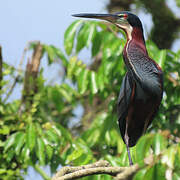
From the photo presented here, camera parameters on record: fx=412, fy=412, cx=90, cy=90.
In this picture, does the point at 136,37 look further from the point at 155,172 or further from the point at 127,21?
the point at 155,172

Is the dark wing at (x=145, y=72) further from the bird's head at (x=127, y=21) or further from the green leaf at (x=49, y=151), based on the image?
the green leaf at (x=49, y=151)

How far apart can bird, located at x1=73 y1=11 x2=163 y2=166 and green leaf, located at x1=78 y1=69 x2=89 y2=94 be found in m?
0.82

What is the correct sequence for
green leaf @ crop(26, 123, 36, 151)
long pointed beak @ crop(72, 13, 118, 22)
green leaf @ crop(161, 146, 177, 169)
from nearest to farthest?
green leaf @ crop(161, 146, 177, 169), long pointed beak @ crop(72, 13, 118, 22), green leaf @ crop(26, 123, 36, 151)

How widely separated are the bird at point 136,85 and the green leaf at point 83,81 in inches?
32.2

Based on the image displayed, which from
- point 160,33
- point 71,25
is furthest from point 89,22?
point 160,33

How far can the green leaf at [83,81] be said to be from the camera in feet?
11.5

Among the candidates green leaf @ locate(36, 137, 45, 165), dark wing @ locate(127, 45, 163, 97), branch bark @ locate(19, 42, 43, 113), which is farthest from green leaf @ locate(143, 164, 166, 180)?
branch bark @ locate(19, 42, 43, 113)

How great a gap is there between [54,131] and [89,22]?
1.00m

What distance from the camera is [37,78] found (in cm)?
408

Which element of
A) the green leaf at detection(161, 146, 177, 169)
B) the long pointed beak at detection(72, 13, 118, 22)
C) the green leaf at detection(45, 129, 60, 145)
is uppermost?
the long pointed beak at detection(72, 13, 118, 22)

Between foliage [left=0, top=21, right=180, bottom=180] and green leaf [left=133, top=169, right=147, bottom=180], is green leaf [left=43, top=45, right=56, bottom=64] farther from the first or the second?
green leaf [left=133, top=169, right=147, bottom=180]

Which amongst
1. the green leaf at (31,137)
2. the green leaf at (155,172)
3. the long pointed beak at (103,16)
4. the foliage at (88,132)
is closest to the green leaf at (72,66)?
the foliage at (88,132)

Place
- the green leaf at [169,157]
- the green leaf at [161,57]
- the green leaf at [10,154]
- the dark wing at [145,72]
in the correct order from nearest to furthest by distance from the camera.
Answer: the green leaf at [169,157] → the dark wing at [145,72] → the green leaf at [161,57] → the green leaf at [10,154]

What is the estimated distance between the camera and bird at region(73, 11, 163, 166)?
244 centimetres
